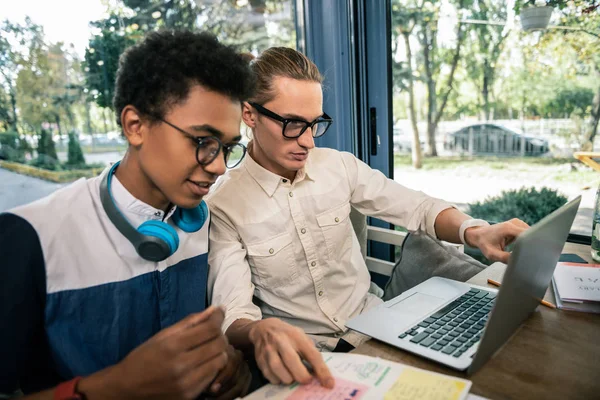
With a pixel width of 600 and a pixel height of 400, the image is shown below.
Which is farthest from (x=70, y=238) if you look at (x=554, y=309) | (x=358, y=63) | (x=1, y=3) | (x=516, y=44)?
(x=516, y=44)

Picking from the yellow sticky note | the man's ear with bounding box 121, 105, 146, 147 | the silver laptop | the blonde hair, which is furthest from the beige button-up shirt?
the yellow sticky note

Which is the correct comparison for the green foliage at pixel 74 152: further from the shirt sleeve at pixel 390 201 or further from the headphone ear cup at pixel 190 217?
the shirt sleeve at pixel 390 201

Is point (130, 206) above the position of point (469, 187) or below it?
above

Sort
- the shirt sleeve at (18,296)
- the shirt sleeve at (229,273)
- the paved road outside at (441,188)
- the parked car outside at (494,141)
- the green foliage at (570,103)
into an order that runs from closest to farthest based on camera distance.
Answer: the shirt sleeve at (18,296), the shirt sleeve at (229,273), the paved road outside at (441,188), the green foliage at (570,103), the parked car outside at (494,141)

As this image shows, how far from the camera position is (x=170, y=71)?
93 centimetres

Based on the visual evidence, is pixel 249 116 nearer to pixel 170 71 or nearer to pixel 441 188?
pixel 170 71

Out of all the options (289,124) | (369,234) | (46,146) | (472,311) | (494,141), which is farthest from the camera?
(494,141)

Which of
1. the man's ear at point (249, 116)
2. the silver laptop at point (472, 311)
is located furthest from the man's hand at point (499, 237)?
the man's ear at point (249, 116)

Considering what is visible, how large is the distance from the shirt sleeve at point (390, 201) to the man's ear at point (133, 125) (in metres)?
0.85

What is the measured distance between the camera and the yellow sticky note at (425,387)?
726 millimetres

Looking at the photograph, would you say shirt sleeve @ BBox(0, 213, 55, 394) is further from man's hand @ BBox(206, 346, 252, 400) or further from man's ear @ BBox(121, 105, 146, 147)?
man's hand @ BBox(206, 346, 252, 400)

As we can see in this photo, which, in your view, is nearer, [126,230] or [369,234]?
[126,230]

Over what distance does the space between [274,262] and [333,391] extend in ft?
2.17

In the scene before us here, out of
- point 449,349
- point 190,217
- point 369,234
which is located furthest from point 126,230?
point 369,234
